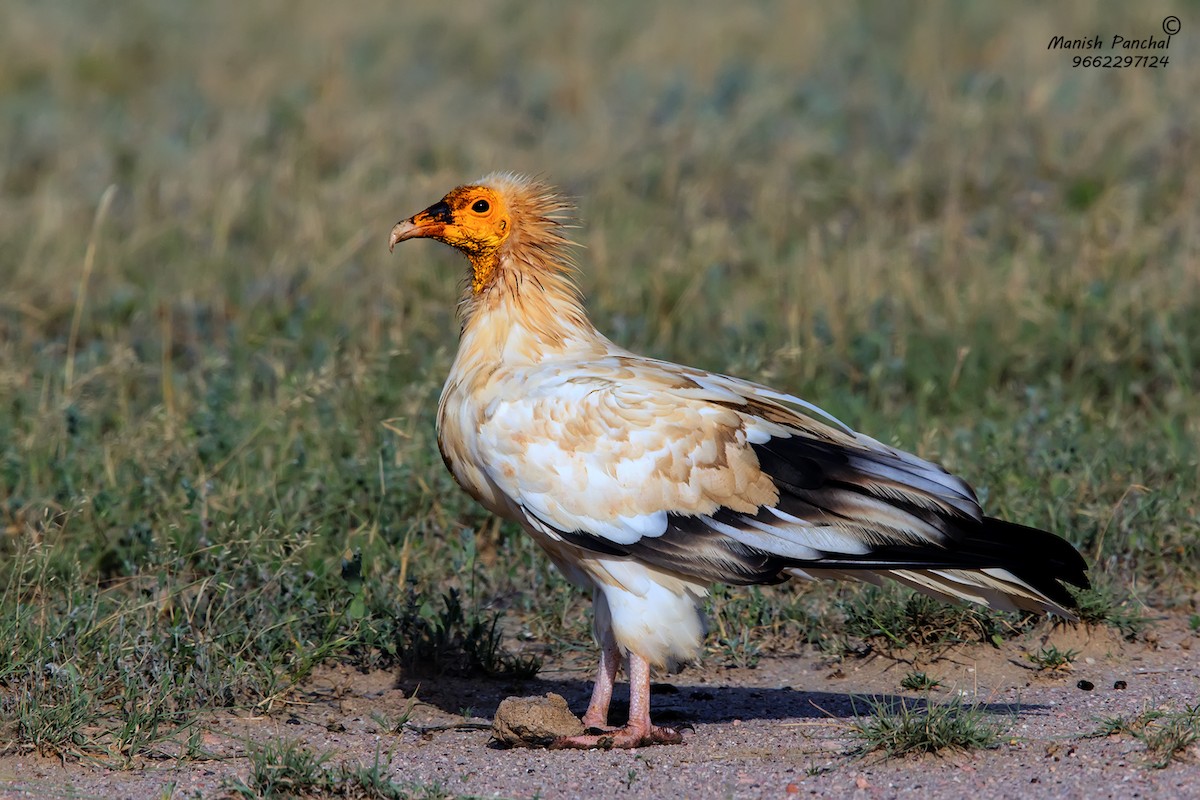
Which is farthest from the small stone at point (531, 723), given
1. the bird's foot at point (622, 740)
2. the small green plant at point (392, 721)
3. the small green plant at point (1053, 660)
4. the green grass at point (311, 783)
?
the small green plant at point (1053, 660)

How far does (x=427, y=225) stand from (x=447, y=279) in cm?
310

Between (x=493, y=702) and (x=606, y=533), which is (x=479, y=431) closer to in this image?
(x=606, y=533)

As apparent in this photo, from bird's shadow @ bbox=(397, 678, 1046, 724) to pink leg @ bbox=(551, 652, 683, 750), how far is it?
0.29 metres

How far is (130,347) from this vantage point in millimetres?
7266

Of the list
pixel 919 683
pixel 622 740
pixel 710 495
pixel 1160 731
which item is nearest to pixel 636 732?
pixel 622 740

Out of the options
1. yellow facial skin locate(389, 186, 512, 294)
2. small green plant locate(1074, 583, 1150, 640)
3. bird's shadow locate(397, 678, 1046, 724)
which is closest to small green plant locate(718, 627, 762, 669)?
bird's shadow locate(397, 678, 1046, 724)

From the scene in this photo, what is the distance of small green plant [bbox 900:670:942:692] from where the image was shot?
4805 millimetres

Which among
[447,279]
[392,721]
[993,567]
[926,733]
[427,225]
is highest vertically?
[427,225]

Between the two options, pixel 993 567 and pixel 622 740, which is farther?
pixel 622 740

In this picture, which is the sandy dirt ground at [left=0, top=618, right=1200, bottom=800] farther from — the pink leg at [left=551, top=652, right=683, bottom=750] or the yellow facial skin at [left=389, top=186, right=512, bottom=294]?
the yellow facial skin at [left=389, top=186, right=512, bottom=294]

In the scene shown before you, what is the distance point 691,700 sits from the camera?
4973mm

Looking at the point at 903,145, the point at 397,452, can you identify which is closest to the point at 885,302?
the point at 903,145

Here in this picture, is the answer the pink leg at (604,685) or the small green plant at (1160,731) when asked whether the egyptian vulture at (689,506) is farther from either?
Answer: the small green plant at (1160,731)

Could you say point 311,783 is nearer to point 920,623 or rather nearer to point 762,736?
point 762,736
